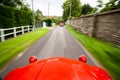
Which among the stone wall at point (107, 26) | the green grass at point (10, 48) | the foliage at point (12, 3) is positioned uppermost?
Answer: the foliage at point (12, 3)

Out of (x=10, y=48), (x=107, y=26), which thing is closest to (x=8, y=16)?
(x=10, y=48)

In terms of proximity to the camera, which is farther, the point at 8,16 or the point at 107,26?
the point at 8,16

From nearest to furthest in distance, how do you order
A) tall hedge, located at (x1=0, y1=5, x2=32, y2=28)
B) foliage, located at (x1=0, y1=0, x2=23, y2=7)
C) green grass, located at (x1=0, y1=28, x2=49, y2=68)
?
green grass, located at (x1=0, y1=28, x2=49, y2=68)
tall hedge, located at (x1=0, y1=5, x2=32, y2=28)
foliage, located at (x1=0, y1=0, x2=23, y2=7)

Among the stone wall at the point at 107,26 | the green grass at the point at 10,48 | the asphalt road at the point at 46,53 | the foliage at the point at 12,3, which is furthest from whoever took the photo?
the foliage at the point at 12,3

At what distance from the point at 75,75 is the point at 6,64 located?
5392 millimetres

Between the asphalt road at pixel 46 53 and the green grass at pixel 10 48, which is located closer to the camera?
the asphalt road at pixel 46 53

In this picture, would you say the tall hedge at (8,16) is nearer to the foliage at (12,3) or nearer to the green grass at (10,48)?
the green grass at (10,48)

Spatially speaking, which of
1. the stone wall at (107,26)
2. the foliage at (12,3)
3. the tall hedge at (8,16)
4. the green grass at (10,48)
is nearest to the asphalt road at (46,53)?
the green grass at (10,48)

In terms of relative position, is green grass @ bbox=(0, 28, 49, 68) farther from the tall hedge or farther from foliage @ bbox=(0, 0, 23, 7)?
foliage @ bbox=(0, 0, 23, 7)

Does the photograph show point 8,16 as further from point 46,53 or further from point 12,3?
point 12,3

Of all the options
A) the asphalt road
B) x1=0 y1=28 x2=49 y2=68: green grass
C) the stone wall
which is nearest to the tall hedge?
x1=0 y1=28 x2=49 y2=68: green grass

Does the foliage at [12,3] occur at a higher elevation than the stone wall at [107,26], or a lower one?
higher

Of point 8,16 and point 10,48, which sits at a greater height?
point 8,16

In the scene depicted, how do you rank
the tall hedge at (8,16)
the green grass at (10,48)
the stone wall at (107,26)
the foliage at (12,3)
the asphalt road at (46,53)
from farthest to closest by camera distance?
the foliage at (12,3) < the tall hedge at (8,16) < the stone wall at (107,26) < the green grass at (10,48) < the asphalt road at (46,53)
